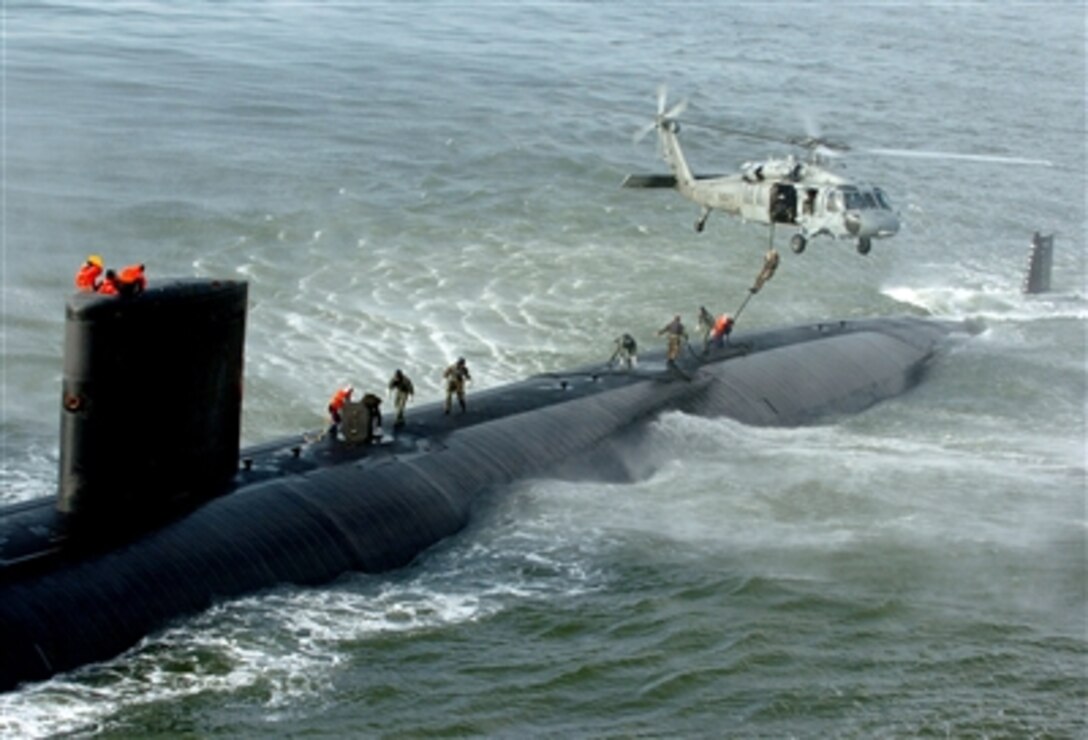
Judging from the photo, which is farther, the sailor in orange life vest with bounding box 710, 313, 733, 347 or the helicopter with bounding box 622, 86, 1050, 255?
the helicopter with bounding box 622, 86, 1050, 255

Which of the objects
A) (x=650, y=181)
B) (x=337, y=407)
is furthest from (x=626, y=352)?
(x=650, y=181)

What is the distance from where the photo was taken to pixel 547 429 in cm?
2330

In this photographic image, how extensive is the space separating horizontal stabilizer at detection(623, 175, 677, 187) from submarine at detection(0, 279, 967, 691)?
13.4 meters

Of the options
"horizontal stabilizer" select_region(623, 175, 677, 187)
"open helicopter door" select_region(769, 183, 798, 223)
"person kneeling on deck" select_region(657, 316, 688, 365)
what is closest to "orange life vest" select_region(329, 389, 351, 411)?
"person kneeling on deck" select_region(657, 316, 688, 365)

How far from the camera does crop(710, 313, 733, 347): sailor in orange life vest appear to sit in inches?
1136

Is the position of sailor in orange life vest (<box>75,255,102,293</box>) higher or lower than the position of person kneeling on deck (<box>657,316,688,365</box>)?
higher

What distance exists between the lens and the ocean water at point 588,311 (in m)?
16.5

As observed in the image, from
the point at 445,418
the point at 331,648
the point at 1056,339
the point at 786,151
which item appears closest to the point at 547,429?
the point at 445,418

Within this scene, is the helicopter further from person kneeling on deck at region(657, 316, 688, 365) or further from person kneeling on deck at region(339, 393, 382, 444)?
person kneeling on deck at region(339, 393, 382, 444)

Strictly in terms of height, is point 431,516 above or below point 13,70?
below

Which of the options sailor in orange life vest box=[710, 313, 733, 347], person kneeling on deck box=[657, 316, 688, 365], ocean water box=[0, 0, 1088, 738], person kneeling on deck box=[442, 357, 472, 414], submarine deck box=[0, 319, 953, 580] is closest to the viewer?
submarine deck box=[0, 319, 953, 580]

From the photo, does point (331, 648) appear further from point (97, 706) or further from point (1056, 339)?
point (1056, 339)

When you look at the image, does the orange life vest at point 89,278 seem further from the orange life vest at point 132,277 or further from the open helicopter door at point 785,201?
the open helicopter door at point 785,201

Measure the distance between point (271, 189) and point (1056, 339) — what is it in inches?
787
